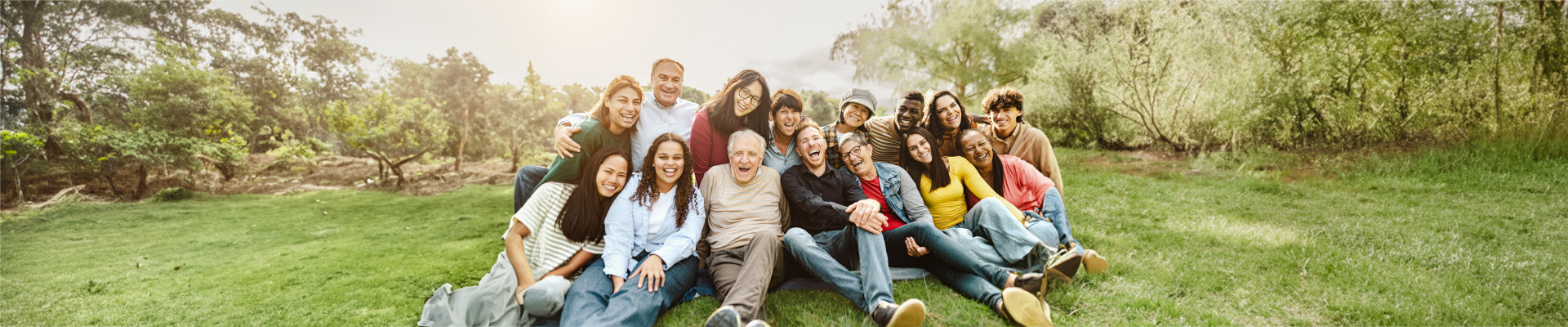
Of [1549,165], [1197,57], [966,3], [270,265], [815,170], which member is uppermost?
[966,3]

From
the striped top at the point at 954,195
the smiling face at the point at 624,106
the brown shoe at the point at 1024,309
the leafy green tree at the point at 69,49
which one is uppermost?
the leafy green tree at the point at 69,49

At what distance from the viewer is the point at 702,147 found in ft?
13.0

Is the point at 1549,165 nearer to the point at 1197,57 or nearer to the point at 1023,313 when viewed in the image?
the point at 1197,57

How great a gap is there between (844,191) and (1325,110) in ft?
32.8

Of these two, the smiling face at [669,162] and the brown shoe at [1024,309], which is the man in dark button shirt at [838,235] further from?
the smiling face at [669,162]

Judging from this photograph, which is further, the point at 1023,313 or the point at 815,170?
the point at 815,170

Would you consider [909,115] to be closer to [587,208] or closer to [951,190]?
[951,190]

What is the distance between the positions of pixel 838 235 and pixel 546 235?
1.88 metres

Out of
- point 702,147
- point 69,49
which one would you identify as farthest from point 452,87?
point 702,147

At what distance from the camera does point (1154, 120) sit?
34.9 feet

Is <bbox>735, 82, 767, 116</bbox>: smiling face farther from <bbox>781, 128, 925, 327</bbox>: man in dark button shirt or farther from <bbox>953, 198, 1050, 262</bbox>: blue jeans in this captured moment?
<bbox>953, 198, 1050, 262</bbox>: blue jeans

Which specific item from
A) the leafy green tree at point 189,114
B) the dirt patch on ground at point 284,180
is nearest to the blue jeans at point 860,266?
the dirt patch on ground at point 284,180

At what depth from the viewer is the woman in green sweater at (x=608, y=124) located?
356 centimetres

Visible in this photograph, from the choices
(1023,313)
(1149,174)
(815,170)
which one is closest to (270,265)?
(815,170)
